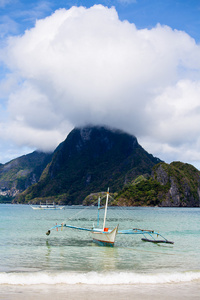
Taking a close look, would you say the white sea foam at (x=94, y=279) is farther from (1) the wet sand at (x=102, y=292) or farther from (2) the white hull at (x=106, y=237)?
(2) the white hull at (x=106, y=237)

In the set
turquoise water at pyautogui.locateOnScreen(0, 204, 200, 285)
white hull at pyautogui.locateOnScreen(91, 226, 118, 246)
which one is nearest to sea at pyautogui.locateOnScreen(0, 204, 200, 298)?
turquoise water at pyautogui.locateOnScreen(0, 204, 200, 285)

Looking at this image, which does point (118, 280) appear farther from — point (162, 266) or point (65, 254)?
point (65, 254)

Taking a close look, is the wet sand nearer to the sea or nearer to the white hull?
the sea

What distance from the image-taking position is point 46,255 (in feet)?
84.8

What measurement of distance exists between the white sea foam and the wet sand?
0.80 metres

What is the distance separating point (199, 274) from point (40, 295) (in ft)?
33.8

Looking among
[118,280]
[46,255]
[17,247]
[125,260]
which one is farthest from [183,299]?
[17,247]

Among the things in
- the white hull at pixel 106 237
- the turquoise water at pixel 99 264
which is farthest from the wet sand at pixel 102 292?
the white hull at pixel 106 237

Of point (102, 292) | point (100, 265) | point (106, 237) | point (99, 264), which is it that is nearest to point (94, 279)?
point (102, 292)

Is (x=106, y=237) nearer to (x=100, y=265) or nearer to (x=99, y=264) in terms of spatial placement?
(x=99, y=264)

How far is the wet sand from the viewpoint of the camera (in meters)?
13.1

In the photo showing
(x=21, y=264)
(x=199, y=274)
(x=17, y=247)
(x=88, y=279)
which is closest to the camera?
(x=88, y=279)

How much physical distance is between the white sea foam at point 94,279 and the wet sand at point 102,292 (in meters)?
0.80

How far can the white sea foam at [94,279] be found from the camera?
16.0m
